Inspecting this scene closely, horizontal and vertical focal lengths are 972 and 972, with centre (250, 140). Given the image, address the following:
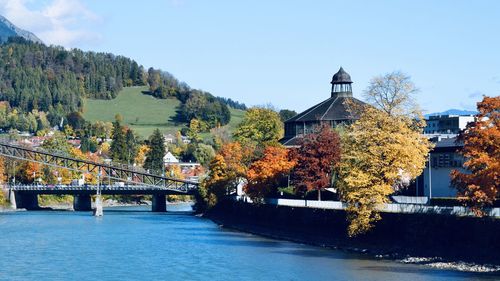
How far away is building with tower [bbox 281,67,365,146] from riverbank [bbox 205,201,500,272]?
31.2m

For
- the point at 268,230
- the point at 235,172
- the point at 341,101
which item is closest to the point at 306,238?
the point at 268,230

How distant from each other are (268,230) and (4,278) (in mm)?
34578

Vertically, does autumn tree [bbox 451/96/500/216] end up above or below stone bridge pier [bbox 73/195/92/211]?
above

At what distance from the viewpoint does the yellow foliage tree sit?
69688 mm

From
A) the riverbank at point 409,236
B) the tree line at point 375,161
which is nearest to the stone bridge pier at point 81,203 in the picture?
the tree line at point 375,161

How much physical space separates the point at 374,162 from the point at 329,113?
160ft

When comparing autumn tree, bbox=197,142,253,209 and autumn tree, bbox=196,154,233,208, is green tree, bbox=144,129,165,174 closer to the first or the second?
autumn tree, bbox=196,154,233,208

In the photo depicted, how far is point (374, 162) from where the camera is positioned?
71.2 m

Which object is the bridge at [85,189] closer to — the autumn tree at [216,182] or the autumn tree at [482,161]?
the autumn tree at [216,182]

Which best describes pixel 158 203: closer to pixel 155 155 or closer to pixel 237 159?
pixel 237 159

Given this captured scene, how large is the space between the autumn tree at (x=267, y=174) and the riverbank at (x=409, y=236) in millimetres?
8694

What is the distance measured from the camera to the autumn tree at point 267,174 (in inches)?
3834

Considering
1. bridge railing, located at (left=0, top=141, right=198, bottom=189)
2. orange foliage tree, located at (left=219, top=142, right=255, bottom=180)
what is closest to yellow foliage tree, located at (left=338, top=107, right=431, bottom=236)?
orange foliage tree, located at (left=219, top=142, right=255, bottom=180)

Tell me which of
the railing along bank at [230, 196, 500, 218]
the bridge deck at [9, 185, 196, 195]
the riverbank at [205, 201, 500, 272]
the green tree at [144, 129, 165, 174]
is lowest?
the riverbank at [205, 201, 500, 272]
